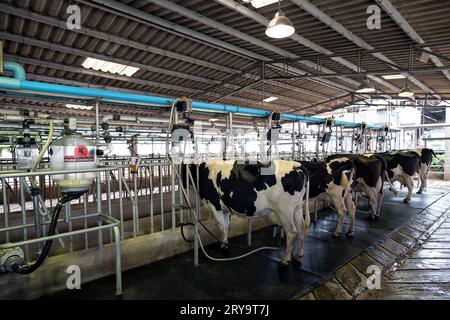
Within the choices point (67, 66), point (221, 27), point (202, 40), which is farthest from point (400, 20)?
point (67, 66)

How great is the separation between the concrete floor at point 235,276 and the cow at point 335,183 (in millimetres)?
352

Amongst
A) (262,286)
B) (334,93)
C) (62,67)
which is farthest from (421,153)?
(62,67)

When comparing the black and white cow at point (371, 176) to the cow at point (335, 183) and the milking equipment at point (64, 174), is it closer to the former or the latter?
the cow at point (335, 183)

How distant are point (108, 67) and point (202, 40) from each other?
8.85 feet

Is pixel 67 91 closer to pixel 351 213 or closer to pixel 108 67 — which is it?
pixel 351 213

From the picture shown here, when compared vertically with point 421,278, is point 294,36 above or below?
above

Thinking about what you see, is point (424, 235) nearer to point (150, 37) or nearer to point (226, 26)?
point (226, 26)

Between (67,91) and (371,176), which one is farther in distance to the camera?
(371,176)

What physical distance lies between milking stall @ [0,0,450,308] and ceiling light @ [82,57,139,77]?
5 cm

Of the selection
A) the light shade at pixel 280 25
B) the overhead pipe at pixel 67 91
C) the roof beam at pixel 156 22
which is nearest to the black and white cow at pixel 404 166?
the light shade at pixel 280 25

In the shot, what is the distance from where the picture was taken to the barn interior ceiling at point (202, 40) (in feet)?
14.0

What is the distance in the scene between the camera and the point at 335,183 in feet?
13.1

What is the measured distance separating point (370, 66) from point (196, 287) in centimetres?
828
